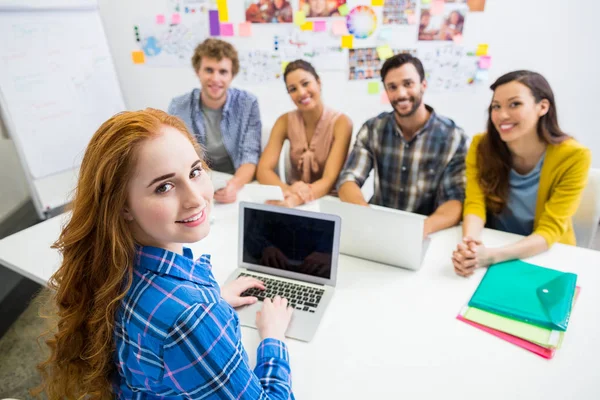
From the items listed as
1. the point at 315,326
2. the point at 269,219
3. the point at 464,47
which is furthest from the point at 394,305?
the point at 464,47

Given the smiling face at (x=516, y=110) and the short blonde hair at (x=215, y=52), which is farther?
the short blonde hair at (x=215, y=52)

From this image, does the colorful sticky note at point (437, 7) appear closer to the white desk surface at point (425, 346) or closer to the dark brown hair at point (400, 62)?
the dark brown hair at point (400, 62)

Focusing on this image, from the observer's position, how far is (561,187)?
142 centimetres

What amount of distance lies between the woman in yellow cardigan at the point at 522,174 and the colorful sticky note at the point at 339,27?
133cm

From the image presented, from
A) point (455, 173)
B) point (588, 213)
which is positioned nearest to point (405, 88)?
point (455, 173)

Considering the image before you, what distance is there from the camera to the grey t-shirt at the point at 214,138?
7.47 ft

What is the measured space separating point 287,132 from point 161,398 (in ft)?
4.94

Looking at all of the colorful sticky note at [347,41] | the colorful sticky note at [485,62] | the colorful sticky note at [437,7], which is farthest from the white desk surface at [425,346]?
the colorful sticky note at [347,41]

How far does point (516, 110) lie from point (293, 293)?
98cm

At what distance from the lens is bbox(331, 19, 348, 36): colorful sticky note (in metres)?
2.58

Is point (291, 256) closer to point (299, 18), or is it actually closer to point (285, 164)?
point (285, 164)

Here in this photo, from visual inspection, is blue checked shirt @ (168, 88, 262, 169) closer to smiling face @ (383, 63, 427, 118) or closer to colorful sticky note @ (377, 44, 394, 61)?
smiling face @ (383, 63, 427, 118)

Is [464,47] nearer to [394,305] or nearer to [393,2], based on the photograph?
[393,2]

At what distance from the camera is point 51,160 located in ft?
8.12
